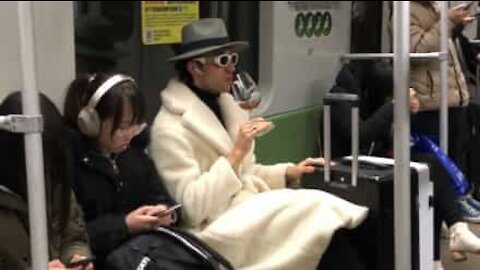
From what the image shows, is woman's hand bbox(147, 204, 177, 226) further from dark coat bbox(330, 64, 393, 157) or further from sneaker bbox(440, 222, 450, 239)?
sneaker bbox(440, 222, 450, 239)

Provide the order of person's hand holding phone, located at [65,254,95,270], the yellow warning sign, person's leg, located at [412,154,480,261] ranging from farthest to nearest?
person's leg, located at [412,154,480,261], the yellow warning sign, person's hand holding phone, located at [65,254,95,270]

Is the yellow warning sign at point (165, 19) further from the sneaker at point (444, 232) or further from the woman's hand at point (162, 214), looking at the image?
the sneaker at point (444, 232)

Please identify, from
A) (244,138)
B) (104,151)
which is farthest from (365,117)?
(104,151)

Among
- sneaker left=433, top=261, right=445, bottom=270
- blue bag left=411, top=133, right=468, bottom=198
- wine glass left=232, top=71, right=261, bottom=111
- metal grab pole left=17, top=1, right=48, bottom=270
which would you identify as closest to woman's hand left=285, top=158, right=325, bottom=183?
wine glass left=232, top=71, right=261, bottom=111

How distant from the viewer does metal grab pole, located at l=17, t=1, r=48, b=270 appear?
157 cm

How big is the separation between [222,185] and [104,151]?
37cm

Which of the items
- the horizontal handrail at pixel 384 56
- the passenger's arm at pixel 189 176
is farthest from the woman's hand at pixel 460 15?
the passenger's arm at pixel 189 176

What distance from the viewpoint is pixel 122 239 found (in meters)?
2.22

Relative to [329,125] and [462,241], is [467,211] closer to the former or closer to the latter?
[462,241]

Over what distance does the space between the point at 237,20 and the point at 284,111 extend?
16.5 inches

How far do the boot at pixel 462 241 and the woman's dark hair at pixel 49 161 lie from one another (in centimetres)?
148

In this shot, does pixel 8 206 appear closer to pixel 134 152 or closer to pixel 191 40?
pixel 134 152

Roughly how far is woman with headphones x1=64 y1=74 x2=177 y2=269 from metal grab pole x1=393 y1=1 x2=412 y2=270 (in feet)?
2.13

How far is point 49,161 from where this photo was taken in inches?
75.4
